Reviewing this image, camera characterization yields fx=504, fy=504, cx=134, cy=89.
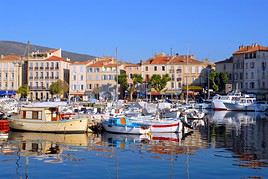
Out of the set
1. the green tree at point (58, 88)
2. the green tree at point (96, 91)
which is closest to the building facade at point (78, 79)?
the green tree at point (96, 91)

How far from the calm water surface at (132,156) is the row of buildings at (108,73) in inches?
2218

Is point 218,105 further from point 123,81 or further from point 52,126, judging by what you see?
point 52,126

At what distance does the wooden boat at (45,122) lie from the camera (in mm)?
35406

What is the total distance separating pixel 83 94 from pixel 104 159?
69127mm

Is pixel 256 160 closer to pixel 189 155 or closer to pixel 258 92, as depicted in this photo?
pixel 189 155

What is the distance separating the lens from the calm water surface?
20094 mm

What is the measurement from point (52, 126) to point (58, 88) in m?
52.4

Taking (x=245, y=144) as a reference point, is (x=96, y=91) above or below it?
above

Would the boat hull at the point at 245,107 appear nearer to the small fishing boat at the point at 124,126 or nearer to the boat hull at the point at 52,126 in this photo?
the small fishing boat at the point at 124,126

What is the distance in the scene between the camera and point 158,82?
86.9 m

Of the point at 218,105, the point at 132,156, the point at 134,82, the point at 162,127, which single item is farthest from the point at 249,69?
the point at 132,156

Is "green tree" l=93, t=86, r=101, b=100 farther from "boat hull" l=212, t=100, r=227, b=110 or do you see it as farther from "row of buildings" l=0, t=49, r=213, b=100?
"boat hull" l=212, t=100, r=227, b=110

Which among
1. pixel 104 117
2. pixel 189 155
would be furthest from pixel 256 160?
pixel 104 117

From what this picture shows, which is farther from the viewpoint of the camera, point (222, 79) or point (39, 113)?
point (222, 79)
